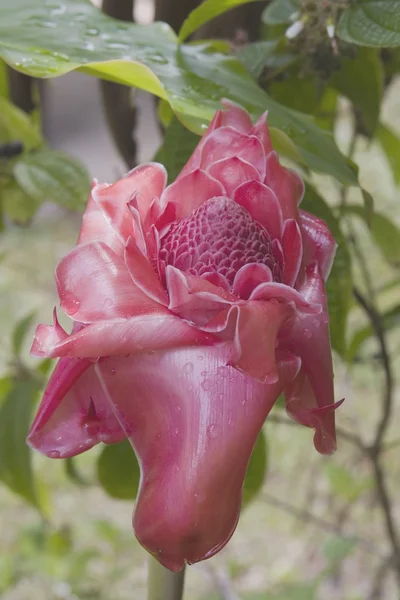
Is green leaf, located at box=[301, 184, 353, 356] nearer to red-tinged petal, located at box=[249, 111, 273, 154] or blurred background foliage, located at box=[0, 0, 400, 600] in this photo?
blurred background foliage, located at box=[0, 0, 400, 600]

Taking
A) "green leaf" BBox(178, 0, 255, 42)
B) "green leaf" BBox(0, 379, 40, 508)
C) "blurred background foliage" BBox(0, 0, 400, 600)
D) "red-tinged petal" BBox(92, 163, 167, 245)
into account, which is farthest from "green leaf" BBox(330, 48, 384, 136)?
"green leaf" BBox(0, 379, 40, 508)

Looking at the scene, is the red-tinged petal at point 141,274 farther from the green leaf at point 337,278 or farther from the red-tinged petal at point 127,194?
the green leaf at point 337,278

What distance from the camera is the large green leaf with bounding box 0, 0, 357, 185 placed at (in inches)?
9.7

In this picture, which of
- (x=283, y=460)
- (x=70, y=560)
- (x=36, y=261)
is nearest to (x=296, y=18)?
(x=70, y=560)

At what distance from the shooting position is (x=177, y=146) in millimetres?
323

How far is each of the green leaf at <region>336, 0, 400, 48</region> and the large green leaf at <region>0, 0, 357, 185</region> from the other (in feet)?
0.15

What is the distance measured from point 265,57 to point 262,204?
0.57ft

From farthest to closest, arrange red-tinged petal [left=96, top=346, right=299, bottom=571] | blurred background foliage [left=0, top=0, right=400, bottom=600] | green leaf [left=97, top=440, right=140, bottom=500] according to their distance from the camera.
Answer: green leaf [left=97, top=440, right=140, bottom=500] → blurred background foliage [left=0, top=0, right=400, bottom=600] → red-tinged petal [left=96, top=346, right=299, bottom=571]

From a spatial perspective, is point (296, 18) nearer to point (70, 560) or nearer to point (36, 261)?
point (70, 560)

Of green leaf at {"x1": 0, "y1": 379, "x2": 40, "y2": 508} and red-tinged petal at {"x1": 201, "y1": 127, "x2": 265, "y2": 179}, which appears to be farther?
green leaf at {"x1": 0, "y1": 379, "x2": 40, "y2": 508}

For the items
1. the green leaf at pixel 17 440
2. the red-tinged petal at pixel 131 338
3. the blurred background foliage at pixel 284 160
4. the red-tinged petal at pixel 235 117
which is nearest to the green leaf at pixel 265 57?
the blurred background foliage at pixel 284 160

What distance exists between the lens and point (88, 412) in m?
0.21

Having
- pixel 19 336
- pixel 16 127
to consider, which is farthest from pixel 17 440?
pixel 16 127

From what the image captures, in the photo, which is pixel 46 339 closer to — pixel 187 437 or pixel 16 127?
pixel 187 437
